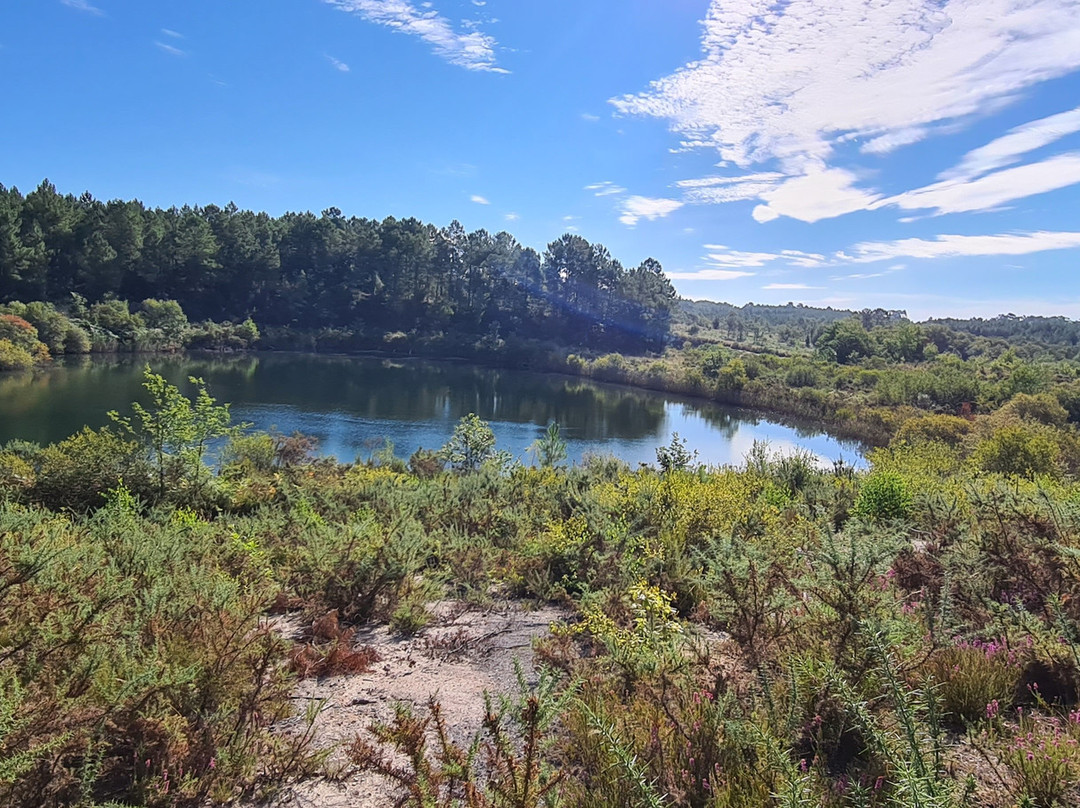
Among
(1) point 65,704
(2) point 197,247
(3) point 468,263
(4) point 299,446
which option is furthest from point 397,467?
(3) point 468,263

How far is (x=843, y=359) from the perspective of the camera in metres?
74.1

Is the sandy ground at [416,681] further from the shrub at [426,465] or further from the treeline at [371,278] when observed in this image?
the treeline at [371,278]

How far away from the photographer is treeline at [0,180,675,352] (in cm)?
7119

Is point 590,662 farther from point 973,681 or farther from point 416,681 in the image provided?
point 973,681

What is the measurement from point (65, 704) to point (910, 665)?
4507 mm

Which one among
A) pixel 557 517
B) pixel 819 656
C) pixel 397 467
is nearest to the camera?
pixel 819 656

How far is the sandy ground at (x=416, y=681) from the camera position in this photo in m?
3.48

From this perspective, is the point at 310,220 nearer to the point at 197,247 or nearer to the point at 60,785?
the point at 197,247

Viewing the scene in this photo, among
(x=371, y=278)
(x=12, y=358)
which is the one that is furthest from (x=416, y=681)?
(x=371, y=278)

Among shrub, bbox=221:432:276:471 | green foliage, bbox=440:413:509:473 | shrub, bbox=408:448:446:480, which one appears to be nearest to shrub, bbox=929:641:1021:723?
shrub, bbox=221:432:276:471

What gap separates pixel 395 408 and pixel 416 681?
38638 mm

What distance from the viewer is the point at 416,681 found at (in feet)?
16.0

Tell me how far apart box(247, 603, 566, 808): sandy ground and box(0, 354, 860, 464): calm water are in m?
22.7

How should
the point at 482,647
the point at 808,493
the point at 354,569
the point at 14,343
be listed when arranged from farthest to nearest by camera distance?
the point at 14,343, the point at 808,493, the point at 354,569, the point at 482,647
